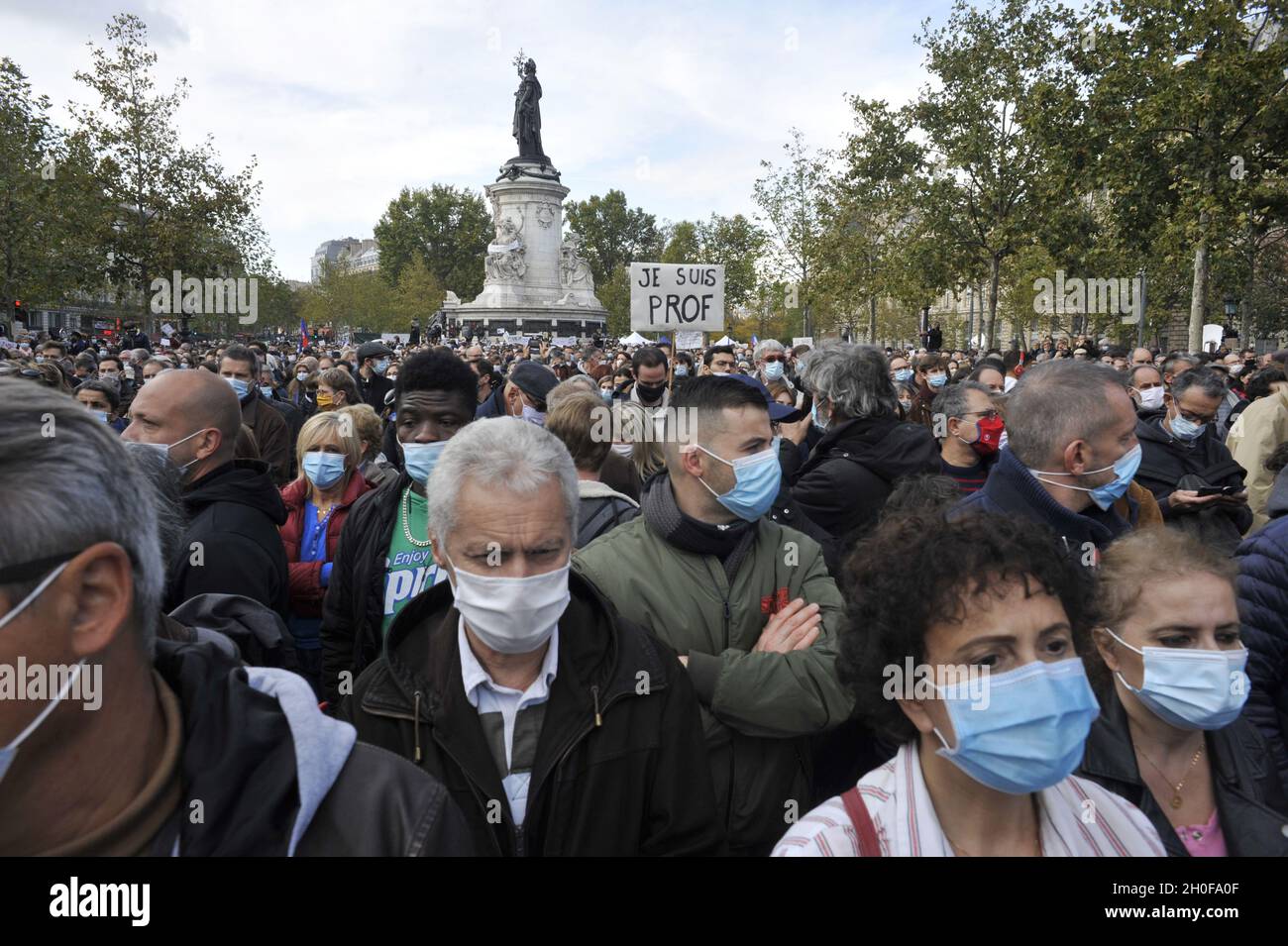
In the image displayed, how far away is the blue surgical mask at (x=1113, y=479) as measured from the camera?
3348 millimetres

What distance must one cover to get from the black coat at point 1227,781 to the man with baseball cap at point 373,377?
9.33 meters

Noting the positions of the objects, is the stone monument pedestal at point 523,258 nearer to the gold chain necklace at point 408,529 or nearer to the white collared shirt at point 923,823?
the gold chain necklace at point 408,529

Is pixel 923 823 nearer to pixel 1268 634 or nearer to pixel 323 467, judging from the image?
pixel 1268 634

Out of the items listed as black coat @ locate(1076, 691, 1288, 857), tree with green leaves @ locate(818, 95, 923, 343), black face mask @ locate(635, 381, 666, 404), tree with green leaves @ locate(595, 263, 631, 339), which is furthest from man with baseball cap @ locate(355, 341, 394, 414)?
tree with green leaves @ locate(595, 263, 631, 339)

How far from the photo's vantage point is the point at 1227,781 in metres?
2.37

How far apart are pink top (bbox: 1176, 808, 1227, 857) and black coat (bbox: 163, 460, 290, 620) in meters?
2.88

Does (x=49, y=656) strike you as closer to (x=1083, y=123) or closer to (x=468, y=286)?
(x=1083, y=123)

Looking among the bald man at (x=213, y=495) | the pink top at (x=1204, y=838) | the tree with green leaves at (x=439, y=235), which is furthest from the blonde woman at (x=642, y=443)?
the tree with green leaves at (x=439, y=235)

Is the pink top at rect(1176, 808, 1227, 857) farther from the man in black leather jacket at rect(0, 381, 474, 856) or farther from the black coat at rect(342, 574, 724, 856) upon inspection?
the man in black leather jacket at rect(0, 381, 474, 856)

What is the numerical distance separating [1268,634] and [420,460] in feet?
10.2

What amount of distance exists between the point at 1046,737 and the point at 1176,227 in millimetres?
18712

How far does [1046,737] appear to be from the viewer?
6.39 feet

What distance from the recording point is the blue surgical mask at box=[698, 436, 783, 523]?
3121 millimetres

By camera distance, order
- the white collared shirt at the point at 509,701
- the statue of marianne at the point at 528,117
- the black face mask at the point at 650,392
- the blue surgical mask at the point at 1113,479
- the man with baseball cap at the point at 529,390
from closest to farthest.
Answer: the white collared shirt at the point at 509,701
the blue surgical mask at the point at 1113,479
the man with baseball cap at the point at 529,390
the black face mask at the point at 650,392
the statue of marianne at the point at 528,117
